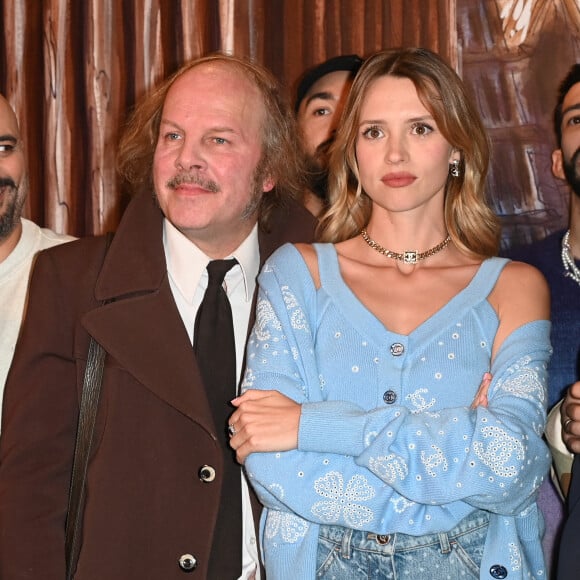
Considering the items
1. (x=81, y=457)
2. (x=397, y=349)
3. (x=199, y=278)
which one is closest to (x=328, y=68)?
(x=199, y=278)

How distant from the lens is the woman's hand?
2.02m

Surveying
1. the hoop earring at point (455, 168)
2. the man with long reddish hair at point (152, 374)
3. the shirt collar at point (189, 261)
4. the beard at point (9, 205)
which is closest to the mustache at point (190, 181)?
the man with long reddish hair at point (152, 374)

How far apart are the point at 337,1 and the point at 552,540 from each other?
193 centimetres

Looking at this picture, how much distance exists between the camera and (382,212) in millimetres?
2361

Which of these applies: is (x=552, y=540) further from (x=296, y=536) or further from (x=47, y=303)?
(x=47, y=303)

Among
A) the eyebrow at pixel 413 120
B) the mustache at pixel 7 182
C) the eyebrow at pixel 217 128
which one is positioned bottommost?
the mustache at pixel 7 182

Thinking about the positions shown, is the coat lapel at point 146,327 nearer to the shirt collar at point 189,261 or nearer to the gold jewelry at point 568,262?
the shirt collar at point 189,261

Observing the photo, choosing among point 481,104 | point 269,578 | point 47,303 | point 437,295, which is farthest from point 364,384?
point 481,104

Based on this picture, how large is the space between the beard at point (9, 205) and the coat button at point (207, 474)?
3.54 ft

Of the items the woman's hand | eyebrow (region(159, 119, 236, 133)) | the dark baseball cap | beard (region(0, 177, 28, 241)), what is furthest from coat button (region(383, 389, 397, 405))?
the dark baseball cap

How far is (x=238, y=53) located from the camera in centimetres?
359

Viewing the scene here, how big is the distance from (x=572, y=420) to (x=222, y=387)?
0.80 metres

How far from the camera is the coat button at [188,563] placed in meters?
2.25

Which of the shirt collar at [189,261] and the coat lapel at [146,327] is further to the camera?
the shirt collar at [189,261]
